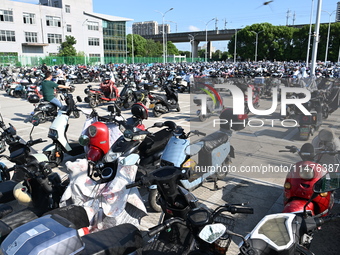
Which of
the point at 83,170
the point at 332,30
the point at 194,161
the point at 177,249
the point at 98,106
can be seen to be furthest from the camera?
the point at 332,30

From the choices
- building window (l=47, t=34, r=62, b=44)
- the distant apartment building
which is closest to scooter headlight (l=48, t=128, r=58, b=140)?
building window (l=47, t=34, r=62, b=44)

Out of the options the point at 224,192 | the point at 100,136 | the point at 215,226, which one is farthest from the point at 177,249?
the point at 100,136

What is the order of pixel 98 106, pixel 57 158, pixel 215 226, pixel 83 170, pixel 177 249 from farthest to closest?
pixel 98 106 → pixel 57 158 → pixel 83 170 → pixel 177 249 → pixel 215 226

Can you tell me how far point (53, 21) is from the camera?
181 feet

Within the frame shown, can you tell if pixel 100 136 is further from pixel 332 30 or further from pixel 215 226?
pixel 332 30

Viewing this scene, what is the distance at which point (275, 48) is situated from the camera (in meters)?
69.4

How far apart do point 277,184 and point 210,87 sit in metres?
6.58

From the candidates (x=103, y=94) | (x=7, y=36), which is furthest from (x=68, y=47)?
(x=103, y=94)

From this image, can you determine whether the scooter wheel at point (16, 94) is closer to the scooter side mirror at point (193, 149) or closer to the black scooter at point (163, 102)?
the black scooter at point (163, 102)

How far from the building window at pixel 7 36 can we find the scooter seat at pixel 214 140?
53.5 metres

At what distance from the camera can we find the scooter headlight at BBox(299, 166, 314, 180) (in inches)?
133

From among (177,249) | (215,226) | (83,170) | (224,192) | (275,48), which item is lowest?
(224,192)

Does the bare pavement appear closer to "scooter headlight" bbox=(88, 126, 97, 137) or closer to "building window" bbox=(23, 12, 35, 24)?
"scooter headlight" bbox=(88, 126, 97, 137)

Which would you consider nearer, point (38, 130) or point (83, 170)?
point (83, 170)
